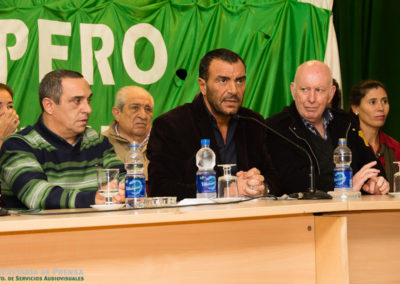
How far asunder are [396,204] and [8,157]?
4.71 ft

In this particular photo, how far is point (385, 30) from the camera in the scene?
175 inches

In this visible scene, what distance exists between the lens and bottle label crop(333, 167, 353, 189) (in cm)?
216

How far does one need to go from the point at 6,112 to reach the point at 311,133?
68.7 inches

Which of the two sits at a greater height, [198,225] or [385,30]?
[385,30]

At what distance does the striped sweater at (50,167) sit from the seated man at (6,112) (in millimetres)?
969

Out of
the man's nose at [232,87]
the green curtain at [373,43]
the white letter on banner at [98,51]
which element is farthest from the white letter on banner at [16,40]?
the green curtain at [373,43]

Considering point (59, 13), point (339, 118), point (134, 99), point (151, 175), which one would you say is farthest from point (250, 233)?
point (59, 13)

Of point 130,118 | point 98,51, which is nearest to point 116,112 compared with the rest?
point 130,118

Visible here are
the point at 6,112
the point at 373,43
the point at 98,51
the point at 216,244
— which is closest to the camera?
the point at 216,244

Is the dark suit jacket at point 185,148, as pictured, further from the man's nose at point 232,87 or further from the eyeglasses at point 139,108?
the eyeglasses at point 139,108

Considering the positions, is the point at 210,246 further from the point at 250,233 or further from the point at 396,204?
the point at 396,204

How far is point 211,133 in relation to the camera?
2.72m

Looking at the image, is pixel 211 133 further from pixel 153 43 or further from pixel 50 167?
pixel 153 43

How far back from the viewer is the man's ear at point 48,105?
8.14 ft
